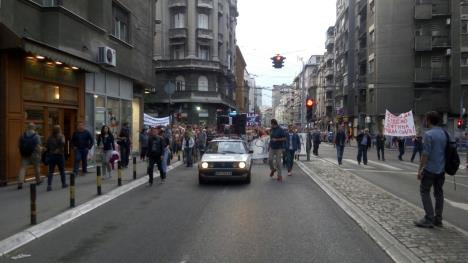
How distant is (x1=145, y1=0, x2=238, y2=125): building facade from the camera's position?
204 feet

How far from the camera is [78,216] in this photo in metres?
10.3

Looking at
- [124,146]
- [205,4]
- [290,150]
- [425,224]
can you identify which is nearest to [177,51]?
[205,4]

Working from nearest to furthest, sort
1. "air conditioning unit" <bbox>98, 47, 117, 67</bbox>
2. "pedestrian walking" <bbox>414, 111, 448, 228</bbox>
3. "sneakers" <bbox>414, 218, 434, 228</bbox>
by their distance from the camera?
"pedestrian walking" <bbox>414, 111, 448, 228</bbox>
"sneakers" <bbox>414, 218, 434, 228</bbox>
"air conditioning unit" <bbox>98, 47, 117, 67</bbox>

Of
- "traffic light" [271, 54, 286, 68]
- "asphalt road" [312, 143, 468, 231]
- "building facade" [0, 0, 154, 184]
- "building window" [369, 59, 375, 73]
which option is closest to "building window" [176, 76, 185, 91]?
"building window" [369, 59, 375, 73]

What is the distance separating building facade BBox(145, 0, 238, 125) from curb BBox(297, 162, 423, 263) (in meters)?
50.4

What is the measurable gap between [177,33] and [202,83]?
20.9 feet

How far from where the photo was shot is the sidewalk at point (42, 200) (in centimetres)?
931

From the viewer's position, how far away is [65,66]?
17391 millimetres

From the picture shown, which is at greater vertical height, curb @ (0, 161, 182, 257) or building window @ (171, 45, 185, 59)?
building window @ (171, 45, 185, 59)

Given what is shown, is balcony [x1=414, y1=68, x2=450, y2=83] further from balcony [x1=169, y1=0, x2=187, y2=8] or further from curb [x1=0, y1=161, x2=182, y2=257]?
curb [x1=0, y1=161, x2=182, y2=257]

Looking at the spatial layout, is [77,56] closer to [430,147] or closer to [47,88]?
[47,88]

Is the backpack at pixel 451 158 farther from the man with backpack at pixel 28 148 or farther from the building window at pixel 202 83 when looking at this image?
the building window at pixel 202 83

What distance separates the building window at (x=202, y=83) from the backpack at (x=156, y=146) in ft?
157

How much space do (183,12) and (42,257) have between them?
2271 inches
